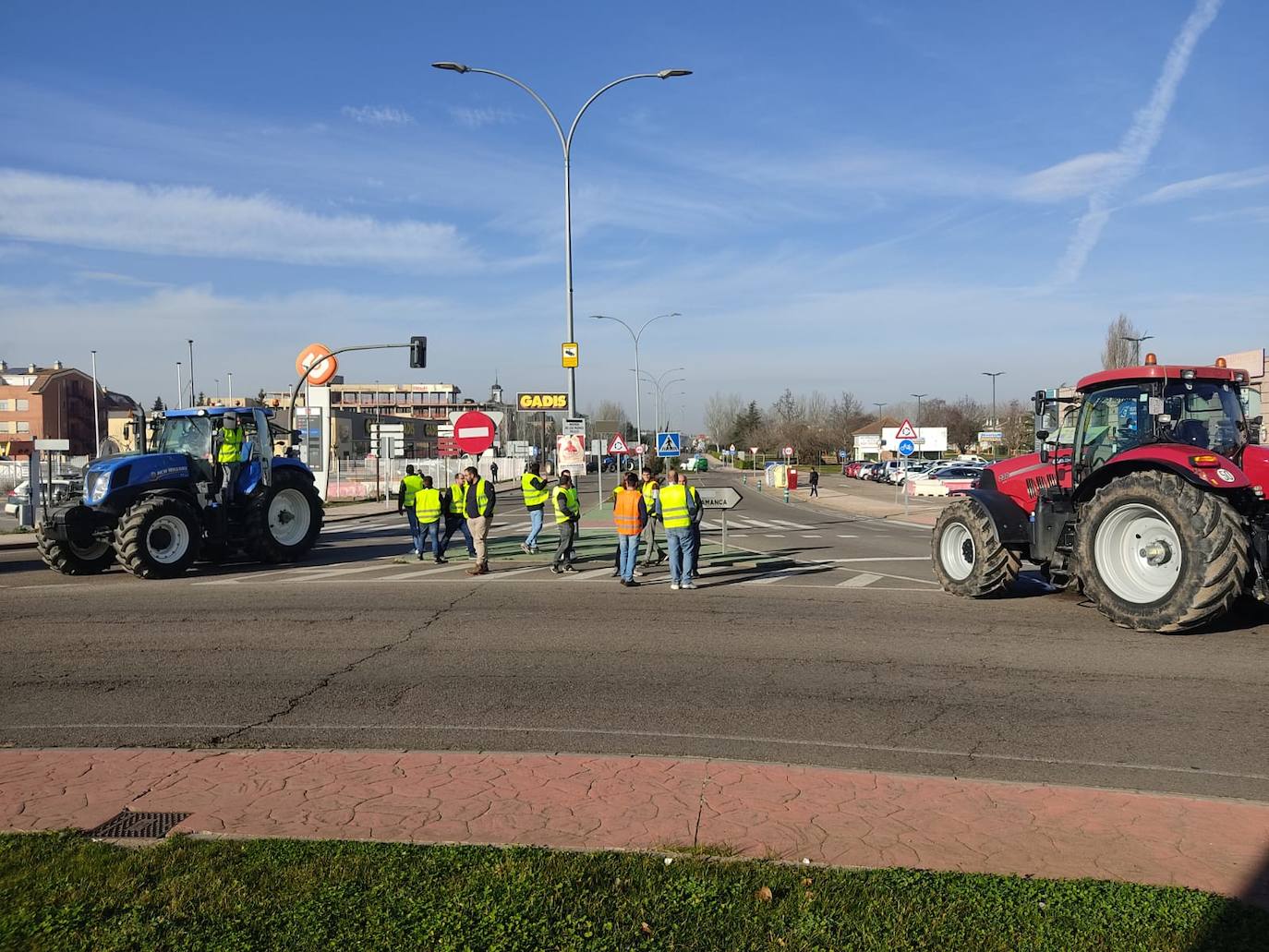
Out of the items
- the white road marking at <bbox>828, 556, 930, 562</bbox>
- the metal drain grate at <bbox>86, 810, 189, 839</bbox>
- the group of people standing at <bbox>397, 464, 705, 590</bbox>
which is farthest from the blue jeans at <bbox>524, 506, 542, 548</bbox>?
the metal drain grate at <bbox>86, 810, 189, 839</bbox>

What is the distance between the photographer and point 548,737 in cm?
708

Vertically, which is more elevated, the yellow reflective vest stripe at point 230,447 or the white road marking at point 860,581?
the yellow reflective vest stripe at point 230,447

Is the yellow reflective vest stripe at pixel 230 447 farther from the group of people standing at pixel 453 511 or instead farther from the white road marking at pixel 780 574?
Answer: the white road marking at pixel 780 574

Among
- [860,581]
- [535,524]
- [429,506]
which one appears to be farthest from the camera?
[535,524]

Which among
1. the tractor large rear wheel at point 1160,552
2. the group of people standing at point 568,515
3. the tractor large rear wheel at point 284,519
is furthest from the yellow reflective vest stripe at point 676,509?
the tractor large rear wheel at point 284,519

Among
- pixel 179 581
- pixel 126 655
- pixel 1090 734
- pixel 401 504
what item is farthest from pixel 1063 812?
pixel 401 504

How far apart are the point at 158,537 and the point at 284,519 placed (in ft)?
9.80

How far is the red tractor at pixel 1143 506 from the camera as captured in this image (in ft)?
32.7

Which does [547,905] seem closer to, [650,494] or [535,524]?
[650,494]

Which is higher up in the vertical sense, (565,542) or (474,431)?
(474,431)

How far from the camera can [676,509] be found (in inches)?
566

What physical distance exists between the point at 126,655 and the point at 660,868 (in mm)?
7444

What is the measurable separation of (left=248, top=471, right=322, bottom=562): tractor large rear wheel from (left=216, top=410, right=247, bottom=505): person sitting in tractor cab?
52 cm

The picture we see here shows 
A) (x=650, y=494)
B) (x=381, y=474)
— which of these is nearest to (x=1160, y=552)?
(x=650, y=494)
